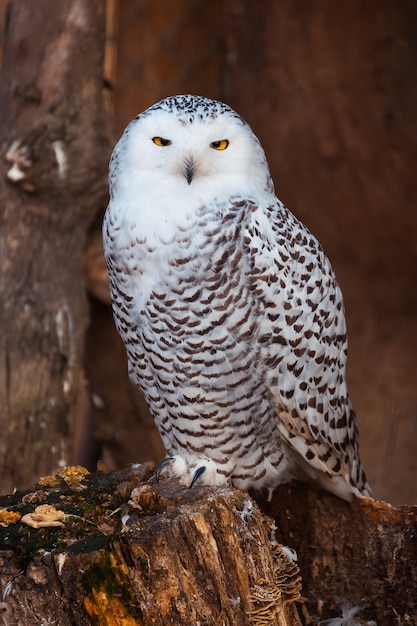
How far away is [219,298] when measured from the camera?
270 cm

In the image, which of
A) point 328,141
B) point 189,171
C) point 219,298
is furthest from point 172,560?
point 328,141

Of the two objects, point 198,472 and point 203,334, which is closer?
point 203,334

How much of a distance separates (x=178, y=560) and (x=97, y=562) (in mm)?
205

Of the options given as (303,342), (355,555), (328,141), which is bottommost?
(355,555)

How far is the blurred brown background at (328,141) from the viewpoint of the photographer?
4.72 metres

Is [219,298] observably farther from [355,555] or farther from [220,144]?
[355,555]

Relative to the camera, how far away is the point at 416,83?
15.4ft

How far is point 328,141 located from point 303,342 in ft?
7.92

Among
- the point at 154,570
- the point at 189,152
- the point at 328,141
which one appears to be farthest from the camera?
the point at 328,141

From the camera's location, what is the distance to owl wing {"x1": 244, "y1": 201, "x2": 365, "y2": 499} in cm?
276

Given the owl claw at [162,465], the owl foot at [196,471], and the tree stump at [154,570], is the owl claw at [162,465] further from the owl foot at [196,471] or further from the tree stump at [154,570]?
the tree stump at [154,570]

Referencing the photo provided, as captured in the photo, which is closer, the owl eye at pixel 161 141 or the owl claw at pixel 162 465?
the owl eye at pixel 161 141

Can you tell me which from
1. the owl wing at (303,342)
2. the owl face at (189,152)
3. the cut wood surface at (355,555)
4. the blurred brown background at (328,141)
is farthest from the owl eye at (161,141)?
the blurred brown background at (328,141)

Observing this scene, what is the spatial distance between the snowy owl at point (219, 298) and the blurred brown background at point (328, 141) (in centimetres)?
158
